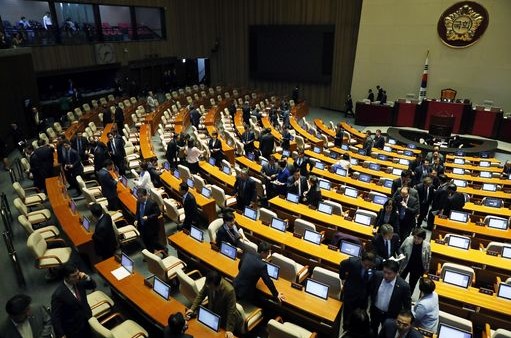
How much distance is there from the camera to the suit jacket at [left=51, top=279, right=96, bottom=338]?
4.27 m

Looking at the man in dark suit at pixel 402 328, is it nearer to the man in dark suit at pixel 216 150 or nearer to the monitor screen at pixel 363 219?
the monitor screen at pixel 363 219

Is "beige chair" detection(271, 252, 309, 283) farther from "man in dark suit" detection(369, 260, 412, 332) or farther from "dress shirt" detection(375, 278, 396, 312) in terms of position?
"dress shirt" detection(375, 278, 396, 312)

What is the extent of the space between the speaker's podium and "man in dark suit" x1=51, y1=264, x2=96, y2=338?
15493 mm

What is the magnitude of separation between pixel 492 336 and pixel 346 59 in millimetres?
19409

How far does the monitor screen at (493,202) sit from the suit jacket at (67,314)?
818 cm

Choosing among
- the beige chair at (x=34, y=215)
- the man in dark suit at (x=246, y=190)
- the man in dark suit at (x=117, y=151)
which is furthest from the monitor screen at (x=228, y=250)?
the man in dark suit at (x=117, y=151)

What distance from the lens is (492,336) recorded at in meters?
4.21

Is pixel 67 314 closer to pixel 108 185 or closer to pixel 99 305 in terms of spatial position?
pixel 99 305

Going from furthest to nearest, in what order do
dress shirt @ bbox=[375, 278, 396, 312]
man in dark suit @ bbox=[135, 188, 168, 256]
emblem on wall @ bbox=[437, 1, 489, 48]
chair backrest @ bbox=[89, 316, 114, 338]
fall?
emblem on wall @ bbox=[437, 1, 489, 48] → man in dark suit @ bbox=[135, 188, 168, 256] → dress shirt @ bbox=[375, 278, 396, 312] → chair backrest @ bbox=[89, 316, 114, 338]

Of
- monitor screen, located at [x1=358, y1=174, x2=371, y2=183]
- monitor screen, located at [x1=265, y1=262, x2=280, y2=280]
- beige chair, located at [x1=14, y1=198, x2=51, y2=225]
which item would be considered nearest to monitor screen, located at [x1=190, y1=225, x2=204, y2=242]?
monitor screen, located at [x1=265, y1=262, x2=280, y2=280]

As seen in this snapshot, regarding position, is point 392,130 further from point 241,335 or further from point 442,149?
point 241,335

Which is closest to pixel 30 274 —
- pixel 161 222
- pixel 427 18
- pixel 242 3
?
pixel 161 222

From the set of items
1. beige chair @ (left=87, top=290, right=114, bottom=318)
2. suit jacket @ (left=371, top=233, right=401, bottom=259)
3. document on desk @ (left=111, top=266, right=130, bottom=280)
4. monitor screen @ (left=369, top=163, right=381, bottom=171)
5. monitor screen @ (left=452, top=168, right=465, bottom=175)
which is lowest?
beige chair @ (left=87, top=290, right=114, bottom=318)

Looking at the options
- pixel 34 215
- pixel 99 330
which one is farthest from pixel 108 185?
pixel 99 330
